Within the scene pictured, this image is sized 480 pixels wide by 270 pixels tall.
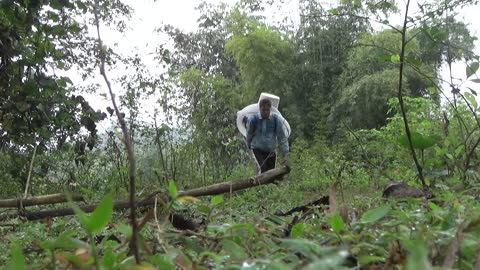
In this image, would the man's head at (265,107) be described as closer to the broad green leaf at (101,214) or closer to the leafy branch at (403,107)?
the leafy branch at (403,107)

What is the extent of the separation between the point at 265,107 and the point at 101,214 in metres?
→ 5.71

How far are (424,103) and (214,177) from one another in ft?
10.5

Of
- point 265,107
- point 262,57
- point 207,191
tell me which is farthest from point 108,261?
point 262,57

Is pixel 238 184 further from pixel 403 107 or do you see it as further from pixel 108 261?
pixel 108 261

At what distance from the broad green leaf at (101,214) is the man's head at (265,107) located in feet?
18.4

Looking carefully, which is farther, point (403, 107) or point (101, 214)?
point (403, 107)

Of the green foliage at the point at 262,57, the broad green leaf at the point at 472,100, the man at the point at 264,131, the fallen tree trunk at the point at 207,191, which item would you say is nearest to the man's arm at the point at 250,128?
the man at the point at 264,131

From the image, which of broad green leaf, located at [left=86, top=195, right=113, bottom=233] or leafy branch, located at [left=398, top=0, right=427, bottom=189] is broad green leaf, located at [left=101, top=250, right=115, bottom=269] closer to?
broad green leaf, located at [left=86, top=195, right=113, bottom=233]

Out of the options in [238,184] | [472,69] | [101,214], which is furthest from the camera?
[238,184]

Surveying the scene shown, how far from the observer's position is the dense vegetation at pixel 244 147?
25.6 inches

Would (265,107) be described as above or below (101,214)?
above

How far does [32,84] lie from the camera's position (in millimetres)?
2963

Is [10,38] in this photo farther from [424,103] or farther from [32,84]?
[424,103]

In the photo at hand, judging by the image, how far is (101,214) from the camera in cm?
47
